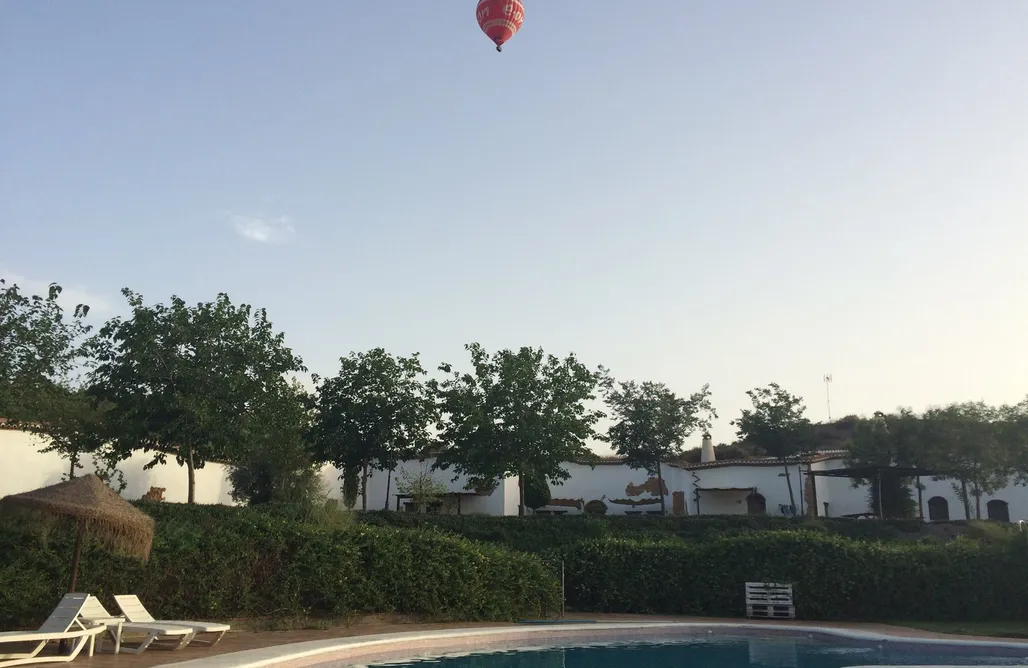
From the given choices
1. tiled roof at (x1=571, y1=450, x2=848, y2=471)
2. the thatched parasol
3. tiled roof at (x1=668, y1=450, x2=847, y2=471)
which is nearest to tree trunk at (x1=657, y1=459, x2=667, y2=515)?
tiled roof at (x1=571, y1=450, x2=848, y2=471)

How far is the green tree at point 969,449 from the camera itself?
38.7 m

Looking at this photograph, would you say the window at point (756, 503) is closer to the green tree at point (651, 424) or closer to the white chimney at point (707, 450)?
the white chimney at point (707, 450)

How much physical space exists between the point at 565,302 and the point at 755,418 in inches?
995

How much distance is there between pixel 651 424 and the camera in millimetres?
41438

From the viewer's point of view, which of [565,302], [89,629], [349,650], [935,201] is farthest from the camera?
[565,302]

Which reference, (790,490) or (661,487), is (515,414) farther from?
(790,490)

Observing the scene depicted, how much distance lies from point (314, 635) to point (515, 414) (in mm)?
20225

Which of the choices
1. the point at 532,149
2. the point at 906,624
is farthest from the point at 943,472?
the point at 532,149

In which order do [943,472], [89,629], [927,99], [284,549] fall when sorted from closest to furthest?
[89,629]
[284,549]
[927,99]
[943,472]

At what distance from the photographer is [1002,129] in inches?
730

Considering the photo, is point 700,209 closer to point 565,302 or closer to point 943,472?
point 565,302

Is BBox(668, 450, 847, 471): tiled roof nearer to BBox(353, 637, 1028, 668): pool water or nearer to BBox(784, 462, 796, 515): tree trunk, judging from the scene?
BBox(784, 462, 796, 515): tree trunk

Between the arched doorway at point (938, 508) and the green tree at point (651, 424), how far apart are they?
13.8m

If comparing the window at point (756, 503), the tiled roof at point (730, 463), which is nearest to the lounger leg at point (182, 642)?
the tiled roof at point (730, 463)
